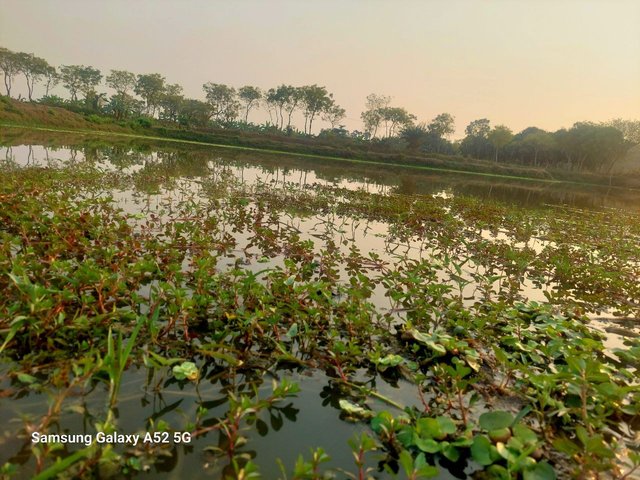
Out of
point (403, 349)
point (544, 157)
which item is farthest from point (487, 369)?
point (544, 157)

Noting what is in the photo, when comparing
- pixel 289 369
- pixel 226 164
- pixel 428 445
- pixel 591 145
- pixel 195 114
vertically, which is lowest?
pixel 289 369

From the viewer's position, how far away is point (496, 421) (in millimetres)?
1976

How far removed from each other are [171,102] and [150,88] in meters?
5.81

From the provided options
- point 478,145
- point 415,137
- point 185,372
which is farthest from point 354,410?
point 478,145

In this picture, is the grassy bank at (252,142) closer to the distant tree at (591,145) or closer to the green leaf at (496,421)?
the distant tree at (591,145)

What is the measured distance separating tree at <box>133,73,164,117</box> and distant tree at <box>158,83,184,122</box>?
1.11 metres

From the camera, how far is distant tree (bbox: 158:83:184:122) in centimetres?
7872

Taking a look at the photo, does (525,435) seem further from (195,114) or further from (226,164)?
(195,114)

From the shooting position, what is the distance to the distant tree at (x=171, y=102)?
7872 centimetres

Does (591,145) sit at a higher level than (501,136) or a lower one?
lower

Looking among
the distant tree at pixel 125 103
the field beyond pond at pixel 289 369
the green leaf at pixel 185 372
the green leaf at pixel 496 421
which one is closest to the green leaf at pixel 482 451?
the field beyond pond at pixel 289 369

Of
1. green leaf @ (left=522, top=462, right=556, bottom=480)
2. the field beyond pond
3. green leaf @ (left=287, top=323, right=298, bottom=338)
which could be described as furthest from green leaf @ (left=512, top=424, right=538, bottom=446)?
green leaf @ (left=287, top=323, right=298, bottom=338)

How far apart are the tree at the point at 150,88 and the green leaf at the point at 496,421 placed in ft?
302

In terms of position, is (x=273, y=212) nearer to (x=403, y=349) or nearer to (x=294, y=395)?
(x=403, y=349)
